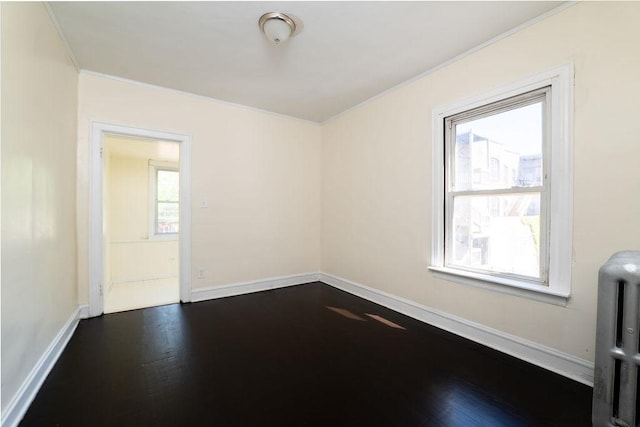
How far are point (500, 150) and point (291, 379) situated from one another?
7.92 feet

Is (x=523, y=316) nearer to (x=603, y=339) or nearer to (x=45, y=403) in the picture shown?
(x=603, y=339)

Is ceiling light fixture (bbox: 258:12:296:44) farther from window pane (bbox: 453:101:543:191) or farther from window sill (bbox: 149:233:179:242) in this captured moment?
window sill (bbox: 149:233:179:242)

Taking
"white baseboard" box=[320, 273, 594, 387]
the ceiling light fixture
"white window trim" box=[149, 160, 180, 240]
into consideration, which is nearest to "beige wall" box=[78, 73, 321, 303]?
"white baseboard" box=[320, 273, 594, 387]

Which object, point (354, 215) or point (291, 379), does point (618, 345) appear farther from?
point (354, 215)

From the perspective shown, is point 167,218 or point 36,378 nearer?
point 36,378

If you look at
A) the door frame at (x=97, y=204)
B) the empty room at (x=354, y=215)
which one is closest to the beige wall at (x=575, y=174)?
the empty room at (x=354, y=215)

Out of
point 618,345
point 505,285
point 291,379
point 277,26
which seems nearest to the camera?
point 618,345

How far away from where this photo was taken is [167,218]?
17.7ft

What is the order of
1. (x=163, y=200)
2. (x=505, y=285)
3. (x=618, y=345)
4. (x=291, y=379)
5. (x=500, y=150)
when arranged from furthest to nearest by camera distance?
(x=163, y=200), (x=500, y=150), (x=505, y=285), (x=291, y=379), (x=618, y=345)

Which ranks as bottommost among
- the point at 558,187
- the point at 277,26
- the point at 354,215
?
the point at 354,215

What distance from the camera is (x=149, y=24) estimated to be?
6.76 feet

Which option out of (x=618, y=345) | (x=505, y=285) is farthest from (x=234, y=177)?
(x=618, y=345)

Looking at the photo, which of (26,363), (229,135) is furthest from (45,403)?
(229,135)

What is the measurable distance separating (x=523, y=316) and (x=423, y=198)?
1281 millimetres
